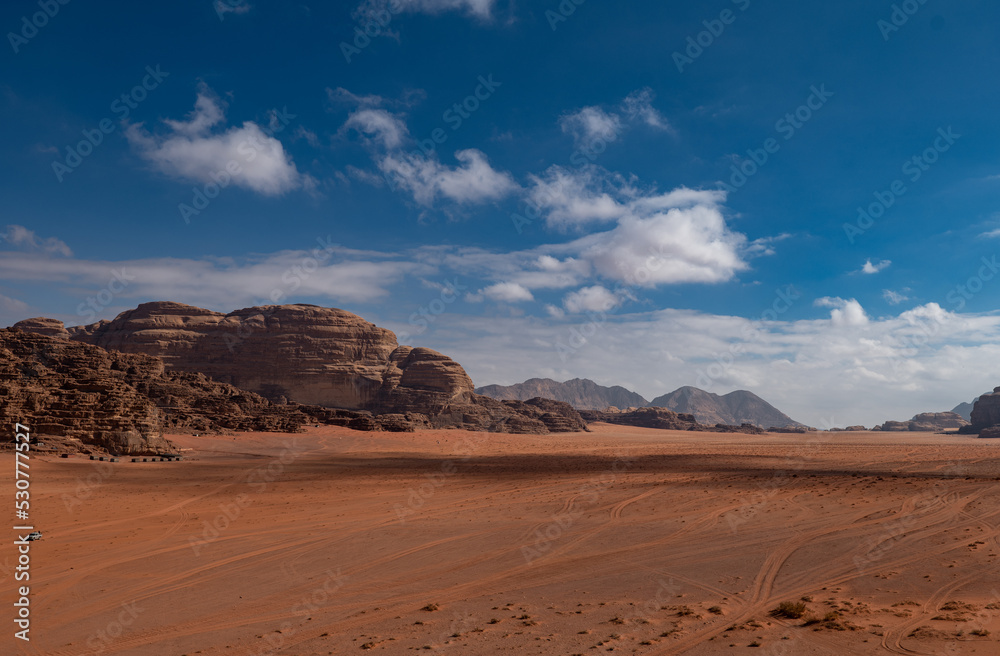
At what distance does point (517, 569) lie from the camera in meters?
9.31

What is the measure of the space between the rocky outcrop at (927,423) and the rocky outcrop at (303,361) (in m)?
138

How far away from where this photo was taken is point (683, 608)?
7.24 meters

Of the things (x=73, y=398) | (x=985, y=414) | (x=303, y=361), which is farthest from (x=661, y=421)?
(x=73, y=398)

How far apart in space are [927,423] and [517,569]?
716 feet

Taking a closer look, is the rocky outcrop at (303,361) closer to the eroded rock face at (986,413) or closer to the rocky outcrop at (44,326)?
the rocky outcrop at (44,326)

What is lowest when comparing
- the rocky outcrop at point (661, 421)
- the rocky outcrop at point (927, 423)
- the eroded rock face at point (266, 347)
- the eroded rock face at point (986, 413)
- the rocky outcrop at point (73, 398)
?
the rocky outcrop at point (927, 423)

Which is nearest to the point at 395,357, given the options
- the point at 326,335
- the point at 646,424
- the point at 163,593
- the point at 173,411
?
the point at 326,335

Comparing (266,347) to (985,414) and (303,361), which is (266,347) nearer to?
(303,361)

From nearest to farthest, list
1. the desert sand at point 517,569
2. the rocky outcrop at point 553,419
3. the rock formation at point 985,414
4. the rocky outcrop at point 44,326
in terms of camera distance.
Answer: the desert sand at point 517,569 → the rocky outcrop at point 44,326 → the rocky outcrop at point 553,419 → the rock formation at point 985,414

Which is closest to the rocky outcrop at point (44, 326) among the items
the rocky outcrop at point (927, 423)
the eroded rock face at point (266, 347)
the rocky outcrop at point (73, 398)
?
the eroded rock face at point (266, 347)

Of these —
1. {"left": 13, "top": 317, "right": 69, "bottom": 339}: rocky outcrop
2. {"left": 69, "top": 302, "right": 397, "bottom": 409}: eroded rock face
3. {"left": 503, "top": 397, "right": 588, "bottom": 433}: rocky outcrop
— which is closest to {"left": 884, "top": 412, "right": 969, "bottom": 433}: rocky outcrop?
{"left": 503, "top": 397, "right": 588, "bottom": 433}: rocky outcrop

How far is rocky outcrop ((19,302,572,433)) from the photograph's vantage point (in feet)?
282

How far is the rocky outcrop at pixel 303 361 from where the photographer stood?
85875 millimetres

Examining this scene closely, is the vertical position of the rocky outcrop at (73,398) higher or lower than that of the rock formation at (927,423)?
higher
